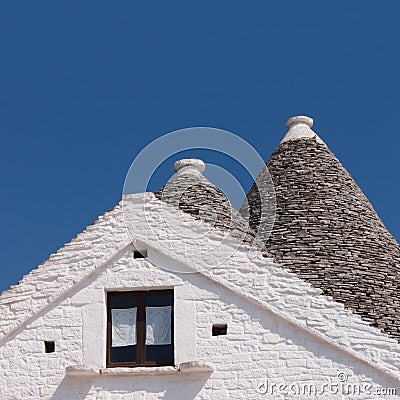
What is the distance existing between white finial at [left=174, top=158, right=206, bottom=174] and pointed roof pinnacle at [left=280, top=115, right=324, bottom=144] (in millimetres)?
2197

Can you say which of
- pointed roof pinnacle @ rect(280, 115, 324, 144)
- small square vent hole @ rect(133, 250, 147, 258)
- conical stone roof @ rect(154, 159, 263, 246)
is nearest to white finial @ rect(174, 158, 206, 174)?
conical stone roof @ rect(154, 159, 263, 246)

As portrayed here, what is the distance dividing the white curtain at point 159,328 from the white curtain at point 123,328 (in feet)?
0.74

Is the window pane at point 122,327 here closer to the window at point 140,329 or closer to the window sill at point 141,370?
the window at point 140,329

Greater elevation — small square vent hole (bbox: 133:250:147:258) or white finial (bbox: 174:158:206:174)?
white finial (bbox: 174:158:206:174)

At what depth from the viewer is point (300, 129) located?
87.5 feet

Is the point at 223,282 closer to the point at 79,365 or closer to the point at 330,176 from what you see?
the point at 79,365

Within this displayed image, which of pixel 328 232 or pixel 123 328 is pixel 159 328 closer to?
pixel 123 328

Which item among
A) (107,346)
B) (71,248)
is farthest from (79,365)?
(71,248)

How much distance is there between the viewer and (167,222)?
20.3 metres

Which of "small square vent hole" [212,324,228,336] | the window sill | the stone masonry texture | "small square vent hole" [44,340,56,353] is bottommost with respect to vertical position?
the window sill

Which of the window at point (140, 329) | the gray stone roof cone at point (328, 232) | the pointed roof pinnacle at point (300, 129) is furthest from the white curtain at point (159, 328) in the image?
the pointed roof pinnacle at point (300, 129)

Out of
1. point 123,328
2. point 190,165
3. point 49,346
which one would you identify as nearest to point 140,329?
point 123,328

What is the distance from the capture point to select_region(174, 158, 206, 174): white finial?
2508cm

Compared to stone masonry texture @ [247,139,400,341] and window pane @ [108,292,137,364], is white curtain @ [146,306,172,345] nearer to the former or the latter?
window pane @ [108,292,137,364]
